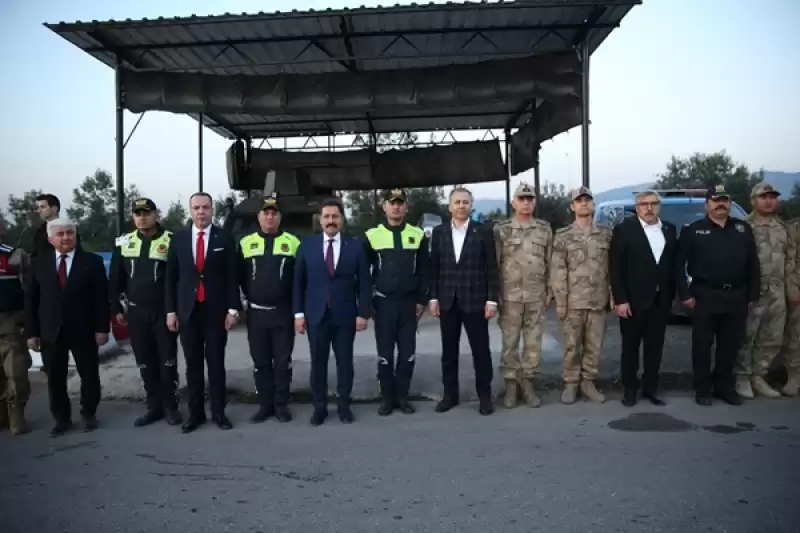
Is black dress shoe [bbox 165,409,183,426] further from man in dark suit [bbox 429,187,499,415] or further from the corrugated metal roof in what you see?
the corrugated metal roof

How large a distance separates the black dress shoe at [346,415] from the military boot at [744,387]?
3721mm

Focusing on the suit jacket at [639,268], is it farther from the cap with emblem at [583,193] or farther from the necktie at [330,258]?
the necktie at [330,258]

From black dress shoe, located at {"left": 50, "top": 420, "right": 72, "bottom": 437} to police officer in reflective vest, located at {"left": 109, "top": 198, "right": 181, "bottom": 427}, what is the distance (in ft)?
1.84

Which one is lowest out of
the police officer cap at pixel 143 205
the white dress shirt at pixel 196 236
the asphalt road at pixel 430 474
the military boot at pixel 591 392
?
the asphalt road at pixel 430 474

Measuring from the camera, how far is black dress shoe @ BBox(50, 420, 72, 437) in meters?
5.29

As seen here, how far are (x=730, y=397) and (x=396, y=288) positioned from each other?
3.26 meters

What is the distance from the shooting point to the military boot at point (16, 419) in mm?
5312

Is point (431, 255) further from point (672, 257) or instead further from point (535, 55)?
point (535, 55)

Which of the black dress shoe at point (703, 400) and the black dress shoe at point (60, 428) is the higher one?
the black dress shoe at point (703, 400)

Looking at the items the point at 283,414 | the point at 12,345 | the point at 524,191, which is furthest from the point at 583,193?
the point at 12,345

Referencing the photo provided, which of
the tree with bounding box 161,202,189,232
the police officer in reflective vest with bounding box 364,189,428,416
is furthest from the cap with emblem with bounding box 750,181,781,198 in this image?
the tree with bounding box 161,202,189,232

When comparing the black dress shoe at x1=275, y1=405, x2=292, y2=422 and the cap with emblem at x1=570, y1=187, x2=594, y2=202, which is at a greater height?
the cap with emblem at x1=570, y1=187, x2=594, y2=202

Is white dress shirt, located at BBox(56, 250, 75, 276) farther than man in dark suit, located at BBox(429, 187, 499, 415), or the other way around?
man in dark suit, located at BBox(429, 187, 499, 415)

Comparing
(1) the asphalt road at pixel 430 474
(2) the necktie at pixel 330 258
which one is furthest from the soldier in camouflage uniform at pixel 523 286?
(2) the necktie at pixel 330 258
